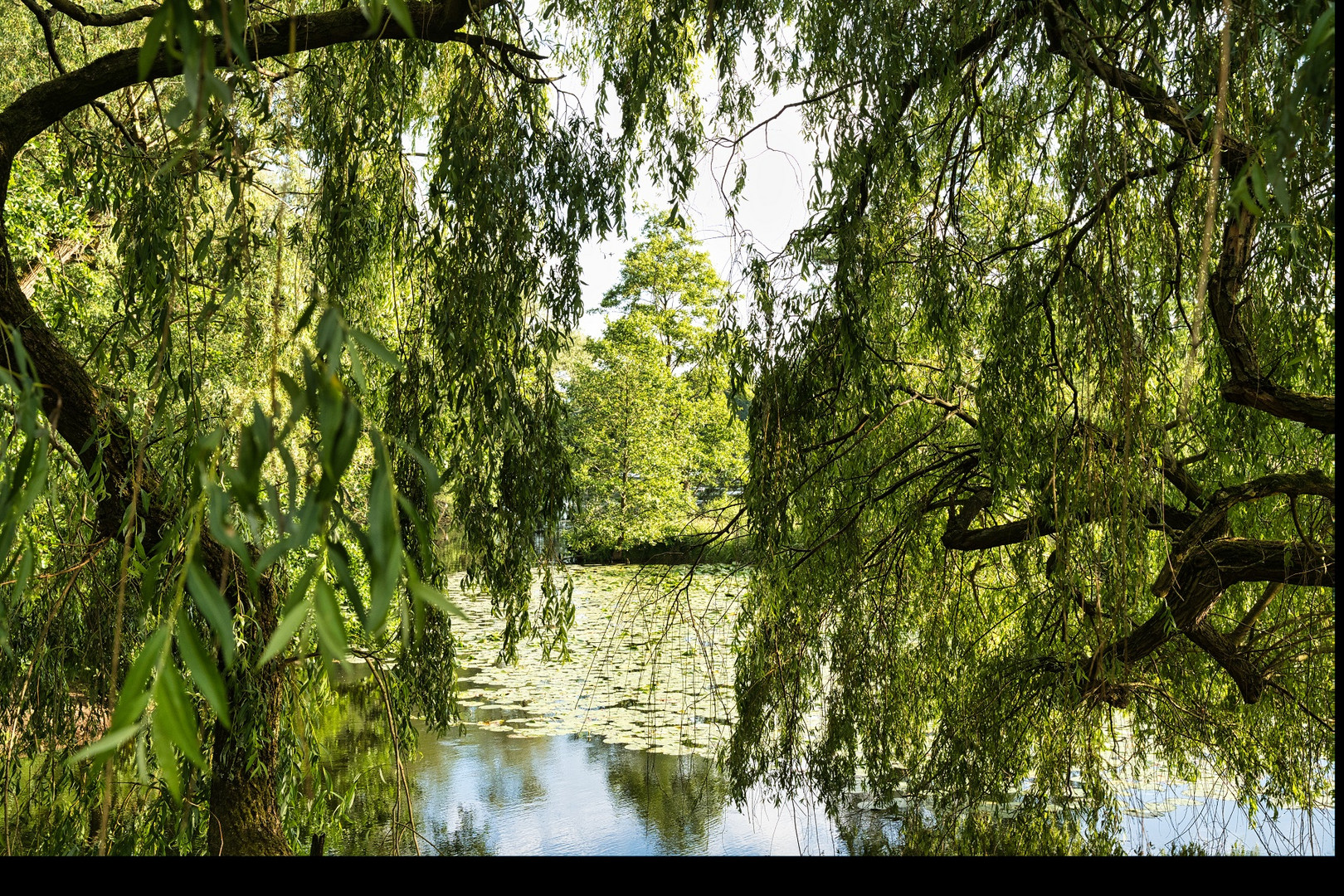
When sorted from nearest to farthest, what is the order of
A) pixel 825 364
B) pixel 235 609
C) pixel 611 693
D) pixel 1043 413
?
pixel 1043 413
pixel 235 609
pixel 825 364
pixel 611 693

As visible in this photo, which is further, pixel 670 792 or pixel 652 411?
pixel 652 411

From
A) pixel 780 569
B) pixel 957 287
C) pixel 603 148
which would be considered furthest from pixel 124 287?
pixel 957 287

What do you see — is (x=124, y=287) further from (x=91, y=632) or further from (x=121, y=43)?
(x=121, y=43)

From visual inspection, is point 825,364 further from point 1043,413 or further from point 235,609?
point 235,609

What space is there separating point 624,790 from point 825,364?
382cm

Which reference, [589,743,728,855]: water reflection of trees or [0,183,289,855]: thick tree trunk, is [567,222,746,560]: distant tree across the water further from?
[0,183,289,855]: thick tree trunk

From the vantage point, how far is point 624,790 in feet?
19.2

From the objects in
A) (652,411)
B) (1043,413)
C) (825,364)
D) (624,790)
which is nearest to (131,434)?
(825,364)

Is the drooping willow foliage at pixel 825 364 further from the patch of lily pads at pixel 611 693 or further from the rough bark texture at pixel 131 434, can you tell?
the patch of lily pads at pixel 611 693

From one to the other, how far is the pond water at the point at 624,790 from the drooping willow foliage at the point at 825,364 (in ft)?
1.85

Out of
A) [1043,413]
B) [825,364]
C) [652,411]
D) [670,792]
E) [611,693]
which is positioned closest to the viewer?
[1043,413]

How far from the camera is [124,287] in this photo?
2.60m

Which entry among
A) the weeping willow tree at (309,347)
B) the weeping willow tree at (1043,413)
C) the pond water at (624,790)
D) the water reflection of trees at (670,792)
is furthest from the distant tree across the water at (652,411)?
the weeping willow tree at (309,347)
